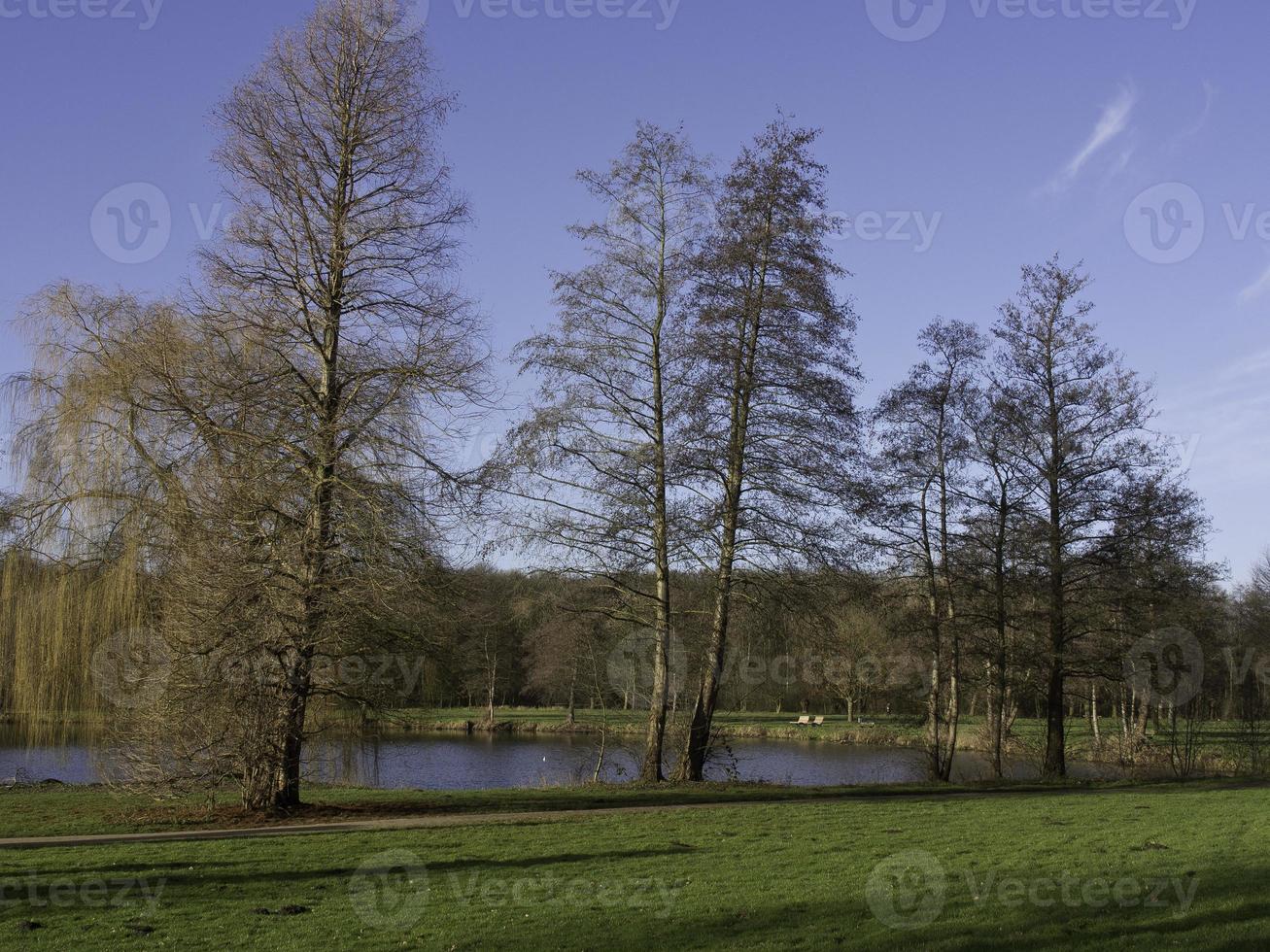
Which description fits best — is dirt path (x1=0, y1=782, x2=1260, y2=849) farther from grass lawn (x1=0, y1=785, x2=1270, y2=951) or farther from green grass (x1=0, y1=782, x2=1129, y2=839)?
grass lawn (x1=0, y1=785, x2=1270, y2=951)

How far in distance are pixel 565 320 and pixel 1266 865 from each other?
47.4 ft

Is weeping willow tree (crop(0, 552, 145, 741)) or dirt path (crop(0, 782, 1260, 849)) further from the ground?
weeping willow tree (crop(0, 552, 145, 741))

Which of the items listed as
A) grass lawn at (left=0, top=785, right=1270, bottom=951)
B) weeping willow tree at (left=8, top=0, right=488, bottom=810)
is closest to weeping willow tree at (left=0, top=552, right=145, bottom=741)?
weeping willow tree at (left=8, top=0, right=488, bottom=810)

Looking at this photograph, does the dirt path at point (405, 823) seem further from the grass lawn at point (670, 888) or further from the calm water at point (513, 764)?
the calm water at point (513, 764)

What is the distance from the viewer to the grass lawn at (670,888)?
7.87 meters

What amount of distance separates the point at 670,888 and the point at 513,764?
76.5 feet

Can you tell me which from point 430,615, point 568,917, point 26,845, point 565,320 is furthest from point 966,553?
point 26,845

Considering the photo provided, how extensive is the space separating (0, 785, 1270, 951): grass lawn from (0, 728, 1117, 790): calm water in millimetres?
5207

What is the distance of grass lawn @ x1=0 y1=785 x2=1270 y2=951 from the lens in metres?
7.87

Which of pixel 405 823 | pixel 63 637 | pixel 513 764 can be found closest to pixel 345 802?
pixel 405 823

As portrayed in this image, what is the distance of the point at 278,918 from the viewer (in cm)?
855

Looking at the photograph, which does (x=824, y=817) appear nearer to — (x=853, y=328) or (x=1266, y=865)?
(x=1266, y=865)

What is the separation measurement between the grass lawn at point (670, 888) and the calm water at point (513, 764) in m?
5.21

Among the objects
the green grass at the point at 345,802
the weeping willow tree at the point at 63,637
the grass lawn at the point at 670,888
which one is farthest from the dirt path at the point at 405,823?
the weeping willow tree at the point at 63,637
